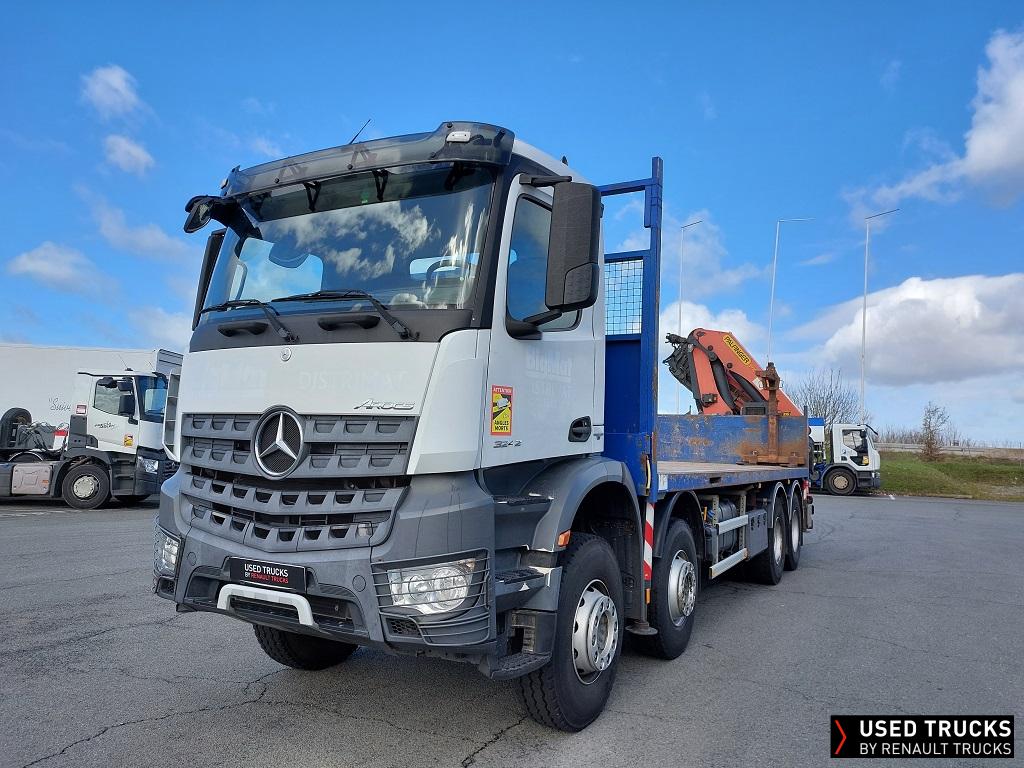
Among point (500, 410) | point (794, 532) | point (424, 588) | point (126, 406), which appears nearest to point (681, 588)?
point (500, 410)

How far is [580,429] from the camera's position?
4.11 meters

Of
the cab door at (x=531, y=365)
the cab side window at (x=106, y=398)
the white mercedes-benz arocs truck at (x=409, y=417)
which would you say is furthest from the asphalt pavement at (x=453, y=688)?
the cab side window at (x=106, y=398)

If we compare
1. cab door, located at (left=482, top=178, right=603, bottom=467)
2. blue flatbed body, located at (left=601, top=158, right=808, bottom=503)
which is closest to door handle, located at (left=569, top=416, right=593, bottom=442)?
cab door, located at (left=482, top=178, right=603, bottom=467)

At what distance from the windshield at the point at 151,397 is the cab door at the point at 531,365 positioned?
1330 centimetres

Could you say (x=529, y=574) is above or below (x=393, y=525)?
below

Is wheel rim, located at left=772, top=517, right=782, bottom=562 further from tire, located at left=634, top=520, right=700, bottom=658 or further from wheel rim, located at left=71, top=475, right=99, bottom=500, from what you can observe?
wheel rim, located at left=71, top=475, right=99, bottom=500

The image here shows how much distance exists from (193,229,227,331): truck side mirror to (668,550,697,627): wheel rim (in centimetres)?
347

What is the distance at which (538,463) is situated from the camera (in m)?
3.77

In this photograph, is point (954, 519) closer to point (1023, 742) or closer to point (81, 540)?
point (1023, 742)

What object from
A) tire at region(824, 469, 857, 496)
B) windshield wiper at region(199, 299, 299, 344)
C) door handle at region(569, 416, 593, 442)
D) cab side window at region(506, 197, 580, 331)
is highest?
cab side window at region(506, 197, 580, 331)

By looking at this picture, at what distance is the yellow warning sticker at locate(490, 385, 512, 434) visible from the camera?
332 centimetres

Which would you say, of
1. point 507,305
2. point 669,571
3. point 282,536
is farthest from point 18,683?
point 669,571

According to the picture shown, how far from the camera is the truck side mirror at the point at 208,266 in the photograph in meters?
4.21

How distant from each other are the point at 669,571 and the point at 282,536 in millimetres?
2851
